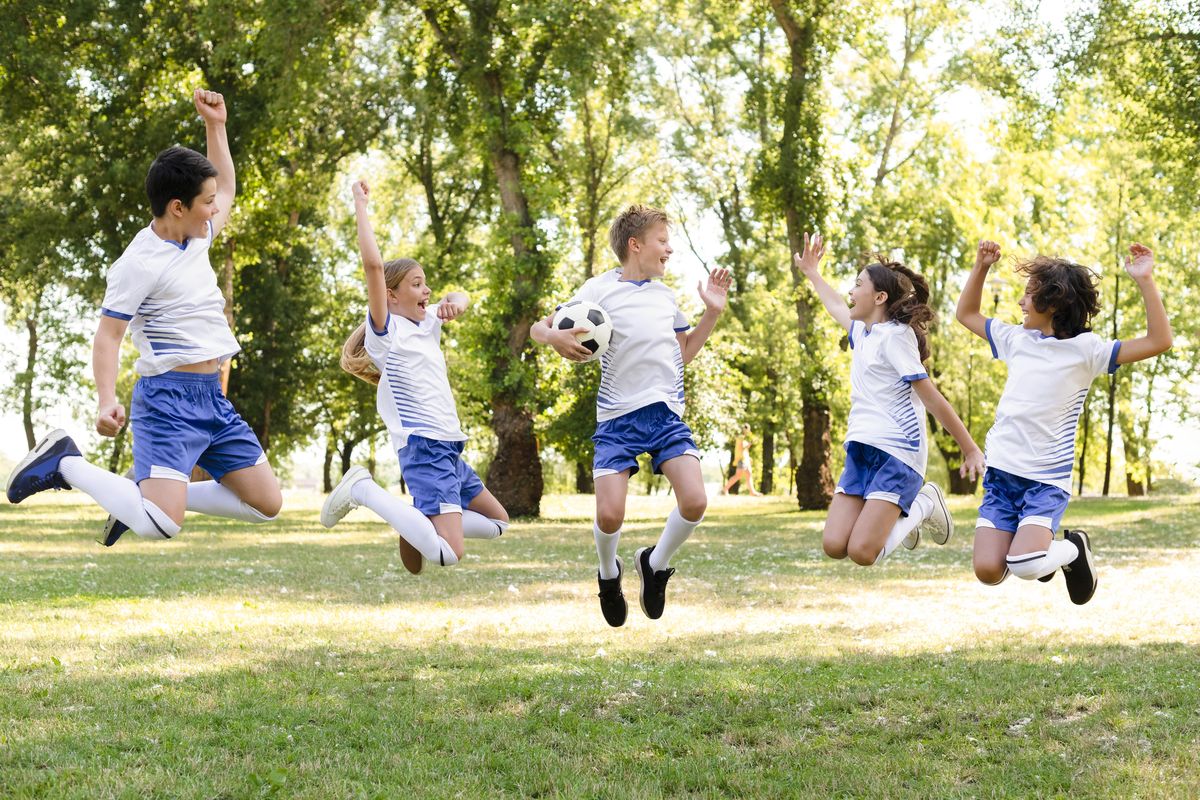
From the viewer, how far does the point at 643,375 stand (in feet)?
23.5

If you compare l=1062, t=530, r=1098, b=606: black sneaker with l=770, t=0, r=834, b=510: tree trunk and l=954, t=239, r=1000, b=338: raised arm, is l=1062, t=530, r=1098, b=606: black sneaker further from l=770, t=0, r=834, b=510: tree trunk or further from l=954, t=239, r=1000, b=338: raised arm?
l=770, t=0, r=834, b=510: tree trunk

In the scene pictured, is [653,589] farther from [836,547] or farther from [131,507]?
[131,507]

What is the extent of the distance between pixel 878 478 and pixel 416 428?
113 inches

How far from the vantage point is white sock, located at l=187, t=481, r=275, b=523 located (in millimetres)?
6707

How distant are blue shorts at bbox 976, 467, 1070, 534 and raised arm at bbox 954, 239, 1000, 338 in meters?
0.89

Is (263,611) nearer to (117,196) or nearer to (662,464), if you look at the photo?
(662,464)

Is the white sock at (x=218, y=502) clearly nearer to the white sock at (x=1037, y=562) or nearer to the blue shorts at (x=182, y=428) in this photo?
the blue shorts at (x=182, y=428)

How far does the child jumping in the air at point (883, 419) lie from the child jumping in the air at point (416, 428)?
2210mm

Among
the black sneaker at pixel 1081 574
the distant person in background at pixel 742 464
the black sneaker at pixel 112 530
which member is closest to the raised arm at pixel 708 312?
the black sneaker at pixel 1081 574

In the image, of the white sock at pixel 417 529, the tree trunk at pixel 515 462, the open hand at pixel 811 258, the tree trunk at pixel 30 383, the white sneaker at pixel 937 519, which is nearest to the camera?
the white sock at pixel 417 529

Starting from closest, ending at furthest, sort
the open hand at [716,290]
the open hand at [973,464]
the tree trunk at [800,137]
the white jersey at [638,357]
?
the open hand at [973,464], the white jersey at [638,357], the open hand at [716,290], the tree trunk at [800,137]

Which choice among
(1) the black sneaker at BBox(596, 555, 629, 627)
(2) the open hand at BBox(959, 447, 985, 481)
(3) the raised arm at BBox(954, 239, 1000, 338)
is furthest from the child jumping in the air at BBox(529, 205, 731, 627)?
(2) the open hand at BBox(959, 447, 985, 481)

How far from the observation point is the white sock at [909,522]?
24.2 ft

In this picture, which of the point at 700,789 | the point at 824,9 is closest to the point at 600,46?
the point at 824,9
